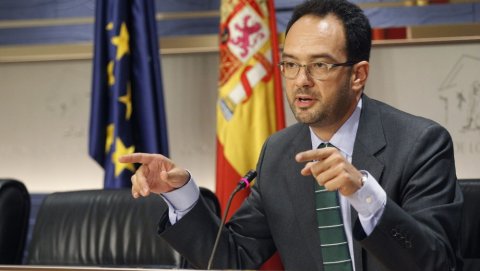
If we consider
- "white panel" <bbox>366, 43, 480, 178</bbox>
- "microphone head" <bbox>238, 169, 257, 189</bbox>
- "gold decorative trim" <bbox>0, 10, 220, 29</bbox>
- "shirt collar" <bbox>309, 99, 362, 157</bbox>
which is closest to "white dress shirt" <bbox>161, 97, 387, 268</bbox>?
"shirt collar" <bbox>309, 99, 362, 157</bbox>

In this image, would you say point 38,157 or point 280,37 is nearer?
point 280,37

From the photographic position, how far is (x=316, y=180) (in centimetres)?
185

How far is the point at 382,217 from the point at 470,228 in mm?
604

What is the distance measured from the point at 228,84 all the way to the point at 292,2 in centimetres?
71

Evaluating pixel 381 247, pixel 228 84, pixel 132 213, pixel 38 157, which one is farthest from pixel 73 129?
pixel 381 247

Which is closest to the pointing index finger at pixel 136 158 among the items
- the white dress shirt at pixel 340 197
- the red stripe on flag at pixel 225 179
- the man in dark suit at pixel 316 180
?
the man in dark suit at pixel 316 180

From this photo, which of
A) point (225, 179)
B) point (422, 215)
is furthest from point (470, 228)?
point (225, 179)

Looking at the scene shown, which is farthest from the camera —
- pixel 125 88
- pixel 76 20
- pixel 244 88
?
pixel 76 20

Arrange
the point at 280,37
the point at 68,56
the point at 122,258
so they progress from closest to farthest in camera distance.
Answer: the point at 122,258, the point at 280,37, the point at 68,56

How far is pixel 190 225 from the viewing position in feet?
6.58

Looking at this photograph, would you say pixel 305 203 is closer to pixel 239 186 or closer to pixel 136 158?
pixel 239 186

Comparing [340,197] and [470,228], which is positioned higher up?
[340,197]

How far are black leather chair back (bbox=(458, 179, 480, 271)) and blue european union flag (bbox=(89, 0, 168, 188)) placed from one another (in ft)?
5.85

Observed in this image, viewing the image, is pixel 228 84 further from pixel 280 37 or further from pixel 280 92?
pixel 280 37
